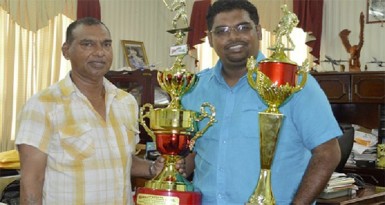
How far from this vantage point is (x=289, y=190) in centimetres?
164

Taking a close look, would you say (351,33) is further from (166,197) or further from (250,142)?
(166,197)

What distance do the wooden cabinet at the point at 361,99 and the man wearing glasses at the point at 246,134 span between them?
3017mm

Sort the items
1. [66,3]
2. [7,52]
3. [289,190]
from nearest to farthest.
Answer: [289,190] → [7,52] → [66,3]

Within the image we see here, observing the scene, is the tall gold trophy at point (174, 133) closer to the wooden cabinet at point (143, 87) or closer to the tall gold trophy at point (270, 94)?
the tall gold trophy at point (270, 94)

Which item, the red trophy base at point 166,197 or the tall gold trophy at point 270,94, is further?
the red trophy base at point 166,197

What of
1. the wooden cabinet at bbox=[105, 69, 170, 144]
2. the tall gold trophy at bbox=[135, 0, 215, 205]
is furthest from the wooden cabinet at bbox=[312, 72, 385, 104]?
the tall gold trophy at bbox=[135, 0, 215, 205]

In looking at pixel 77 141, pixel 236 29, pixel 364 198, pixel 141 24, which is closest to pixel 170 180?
pixel 77 141

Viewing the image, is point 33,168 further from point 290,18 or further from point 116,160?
point 290,18

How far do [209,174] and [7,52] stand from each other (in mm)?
4217

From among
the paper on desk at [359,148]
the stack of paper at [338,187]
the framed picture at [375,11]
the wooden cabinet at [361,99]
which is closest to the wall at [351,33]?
the framed picture at [375,11]

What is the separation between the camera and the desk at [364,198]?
249 centimetres

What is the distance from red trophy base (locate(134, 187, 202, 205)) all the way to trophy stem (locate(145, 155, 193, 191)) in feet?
0.08

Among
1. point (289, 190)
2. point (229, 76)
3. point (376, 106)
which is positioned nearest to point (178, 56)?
point (229, 76)

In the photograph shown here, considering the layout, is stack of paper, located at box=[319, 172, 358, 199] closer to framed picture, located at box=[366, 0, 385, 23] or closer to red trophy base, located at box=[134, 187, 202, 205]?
red trophy base, located at box=[134, 187, 202, 205]
